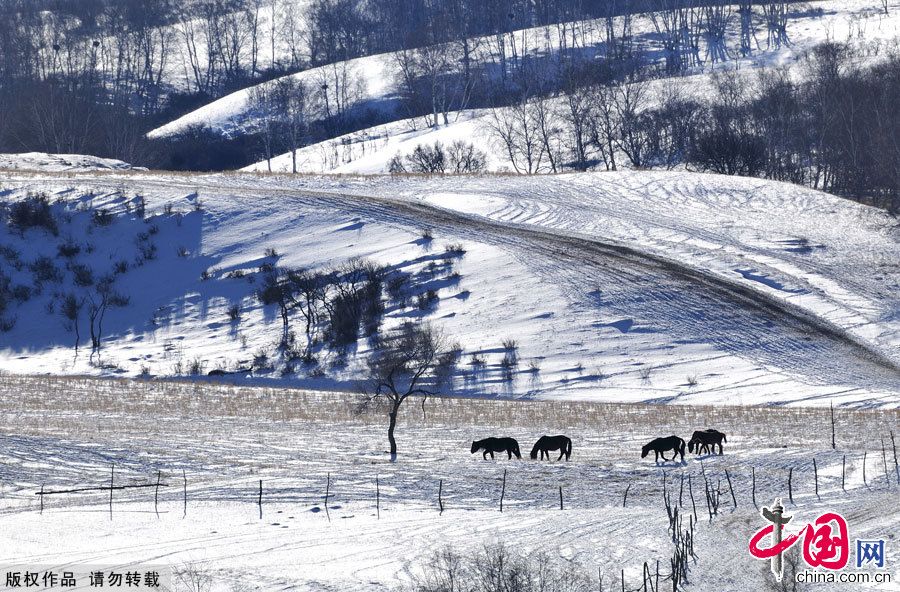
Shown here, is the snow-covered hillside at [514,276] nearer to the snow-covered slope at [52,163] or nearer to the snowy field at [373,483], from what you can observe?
the snowy field at [373,483]

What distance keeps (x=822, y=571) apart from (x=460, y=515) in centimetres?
881

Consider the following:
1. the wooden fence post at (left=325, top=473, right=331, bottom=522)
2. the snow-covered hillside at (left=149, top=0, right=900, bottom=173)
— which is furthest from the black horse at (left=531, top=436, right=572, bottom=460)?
the snow-covered hillside at (left=149, top=0, right=900, bottom=173)

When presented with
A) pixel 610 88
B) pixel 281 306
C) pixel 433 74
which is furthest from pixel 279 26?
pixel 281 306

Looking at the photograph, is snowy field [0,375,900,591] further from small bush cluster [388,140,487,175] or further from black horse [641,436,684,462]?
small bush cluster [388,140,487,175]

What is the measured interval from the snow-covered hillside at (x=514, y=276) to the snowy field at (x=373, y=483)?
5039mm

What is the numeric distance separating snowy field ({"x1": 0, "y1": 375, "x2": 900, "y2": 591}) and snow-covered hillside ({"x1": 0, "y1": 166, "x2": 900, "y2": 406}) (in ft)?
16.5

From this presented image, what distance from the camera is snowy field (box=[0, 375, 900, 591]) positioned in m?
20.7

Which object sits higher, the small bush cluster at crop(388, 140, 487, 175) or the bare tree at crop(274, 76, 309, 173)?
the bare tree at crop(274, 76, 309, 173)

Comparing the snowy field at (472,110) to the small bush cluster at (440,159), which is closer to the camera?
the small bush cluster at (440,159)

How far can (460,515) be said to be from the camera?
25000mm

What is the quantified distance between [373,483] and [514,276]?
96.6 ft

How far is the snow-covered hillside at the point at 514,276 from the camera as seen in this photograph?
48438mm

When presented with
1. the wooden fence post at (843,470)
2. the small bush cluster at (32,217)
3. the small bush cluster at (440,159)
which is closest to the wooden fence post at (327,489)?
the wooden fence post at (843,470)

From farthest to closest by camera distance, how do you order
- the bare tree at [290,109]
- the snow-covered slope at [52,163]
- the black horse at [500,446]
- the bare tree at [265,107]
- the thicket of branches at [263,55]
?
the bare tree at [265,107] < the bare tree at [290,109] < the thicket of branches at [263,55] < the snow-covered slope at [52,163] < the black horse at [500,446]
